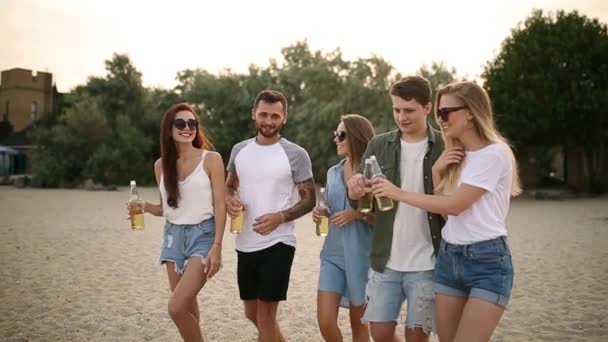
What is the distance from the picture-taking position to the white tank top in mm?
4566

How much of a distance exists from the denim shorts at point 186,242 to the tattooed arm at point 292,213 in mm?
402

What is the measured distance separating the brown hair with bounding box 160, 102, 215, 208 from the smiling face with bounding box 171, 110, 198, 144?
5 cm

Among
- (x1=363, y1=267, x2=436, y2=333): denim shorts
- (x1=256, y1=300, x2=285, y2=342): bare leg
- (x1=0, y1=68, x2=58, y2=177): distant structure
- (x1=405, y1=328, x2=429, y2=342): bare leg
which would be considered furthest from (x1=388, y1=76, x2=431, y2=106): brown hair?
(x1=0, y1=68, x2=58, y2=177): distant structure

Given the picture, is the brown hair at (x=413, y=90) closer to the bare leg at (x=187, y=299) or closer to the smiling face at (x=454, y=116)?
the smiling face at (x=454, y=116)

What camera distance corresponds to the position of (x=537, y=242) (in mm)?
14477

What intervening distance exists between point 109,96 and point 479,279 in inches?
1923

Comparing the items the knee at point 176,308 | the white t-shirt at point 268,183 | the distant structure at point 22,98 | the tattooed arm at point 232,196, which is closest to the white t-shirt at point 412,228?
the white t-shirt at point 268,183

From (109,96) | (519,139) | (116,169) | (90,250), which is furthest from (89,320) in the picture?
(109,96)

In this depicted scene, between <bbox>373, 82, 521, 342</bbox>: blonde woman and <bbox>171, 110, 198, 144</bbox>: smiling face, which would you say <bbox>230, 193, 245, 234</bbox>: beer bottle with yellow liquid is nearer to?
<bbox>171, 110, 198, 144</bbox>: smiling face

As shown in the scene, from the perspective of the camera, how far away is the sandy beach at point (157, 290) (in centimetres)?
654

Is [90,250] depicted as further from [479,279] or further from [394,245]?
[479,279]

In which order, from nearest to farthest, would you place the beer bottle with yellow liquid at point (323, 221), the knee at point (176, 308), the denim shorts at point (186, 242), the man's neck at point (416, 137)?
the man's neck at point (416, 137) < the knee at point (176, 308) < the denim shorts at point (186, 242) < the beer bottle with yellow liquid at point (323, 221)

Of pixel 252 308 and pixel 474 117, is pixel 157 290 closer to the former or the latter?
pixel 252 308

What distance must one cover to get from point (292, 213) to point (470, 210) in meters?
1.75
